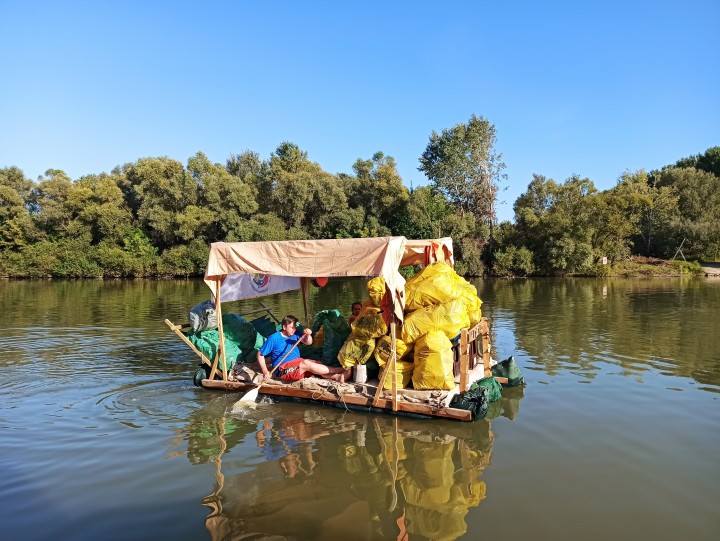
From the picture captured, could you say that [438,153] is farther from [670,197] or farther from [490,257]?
[670,197]

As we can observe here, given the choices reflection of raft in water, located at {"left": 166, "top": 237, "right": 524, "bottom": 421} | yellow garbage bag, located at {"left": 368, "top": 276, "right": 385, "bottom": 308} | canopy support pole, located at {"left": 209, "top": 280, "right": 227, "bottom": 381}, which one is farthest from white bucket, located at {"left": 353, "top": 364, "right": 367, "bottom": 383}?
canopy support pole, located at {"left": 209, "top": 280, "right": 227, "bottom": 381}

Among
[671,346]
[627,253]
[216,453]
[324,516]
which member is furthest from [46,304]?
[627,253]

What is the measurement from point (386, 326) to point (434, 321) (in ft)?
2.54

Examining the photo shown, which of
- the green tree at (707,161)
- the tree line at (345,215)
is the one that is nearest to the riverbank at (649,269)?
the tree line at (345,215)

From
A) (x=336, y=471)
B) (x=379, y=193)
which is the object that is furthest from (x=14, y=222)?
(x=336, y=471)

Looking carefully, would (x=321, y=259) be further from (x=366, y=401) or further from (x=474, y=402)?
(x=474, y=402)

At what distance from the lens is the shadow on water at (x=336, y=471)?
16.3 ft

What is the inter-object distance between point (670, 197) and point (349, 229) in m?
32.2

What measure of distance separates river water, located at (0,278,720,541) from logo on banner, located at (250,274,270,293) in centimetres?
241

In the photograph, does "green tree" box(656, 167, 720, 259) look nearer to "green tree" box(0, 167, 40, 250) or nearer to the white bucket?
the white bucket

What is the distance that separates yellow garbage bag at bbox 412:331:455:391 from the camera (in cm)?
768

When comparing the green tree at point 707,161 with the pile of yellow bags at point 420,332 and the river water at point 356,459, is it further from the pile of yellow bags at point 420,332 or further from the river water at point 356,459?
the pile of yellow bags at point 420,332

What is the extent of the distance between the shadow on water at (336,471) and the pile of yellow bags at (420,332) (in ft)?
2.49

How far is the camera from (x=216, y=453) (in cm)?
672
